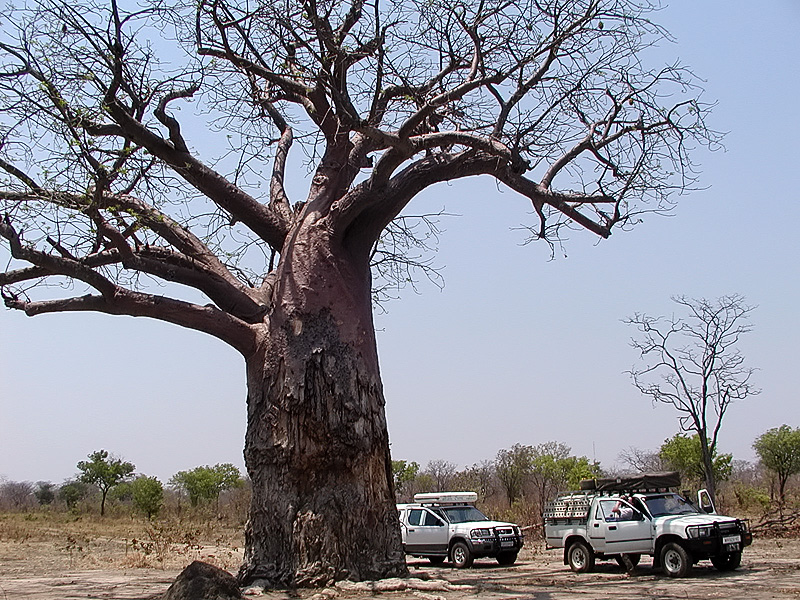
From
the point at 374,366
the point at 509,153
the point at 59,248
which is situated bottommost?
the point at 374,366

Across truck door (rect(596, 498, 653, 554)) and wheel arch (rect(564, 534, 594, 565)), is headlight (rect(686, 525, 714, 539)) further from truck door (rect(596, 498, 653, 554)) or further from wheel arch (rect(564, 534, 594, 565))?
wheel arch (rect(564, 534, 594, 565))

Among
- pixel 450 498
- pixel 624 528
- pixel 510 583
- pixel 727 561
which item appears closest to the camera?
pixel 510 583

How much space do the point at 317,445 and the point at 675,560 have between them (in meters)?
4.94

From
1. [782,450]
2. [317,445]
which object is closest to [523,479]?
[782,450]

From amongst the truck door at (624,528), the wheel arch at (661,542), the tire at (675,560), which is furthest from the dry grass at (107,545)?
the tire at (675,560)

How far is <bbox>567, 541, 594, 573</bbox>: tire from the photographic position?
10.4 m

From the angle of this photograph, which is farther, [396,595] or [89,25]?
[89,25]

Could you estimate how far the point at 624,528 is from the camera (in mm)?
10008

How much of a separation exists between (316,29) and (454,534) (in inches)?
328

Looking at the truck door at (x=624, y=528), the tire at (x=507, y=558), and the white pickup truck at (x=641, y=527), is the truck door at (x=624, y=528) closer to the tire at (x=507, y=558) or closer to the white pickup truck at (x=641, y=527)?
the white pickup truck at (x=641, y=527)

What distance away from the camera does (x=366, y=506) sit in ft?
21.8

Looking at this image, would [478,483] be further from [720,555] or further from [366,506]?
[366,506]

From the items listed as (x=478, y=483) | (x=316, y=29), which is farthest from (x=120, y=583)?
(x=478, y=483)

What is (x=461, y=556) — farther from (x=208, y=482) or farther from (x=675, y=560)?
(x=208, y=482)
